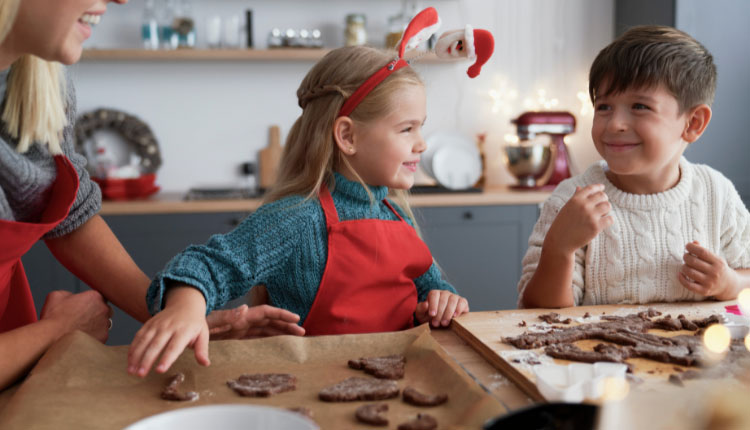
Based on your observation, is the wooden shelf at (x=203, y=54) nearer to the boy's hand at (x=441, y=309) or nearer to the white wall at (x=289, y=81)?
the white wall at (x=289, y=81)

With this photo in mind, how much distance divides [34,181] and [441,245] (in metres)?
2.23

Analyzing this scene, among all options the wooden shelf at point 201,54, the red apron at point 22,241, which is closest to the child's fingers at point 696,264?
the red apron at point 22,241

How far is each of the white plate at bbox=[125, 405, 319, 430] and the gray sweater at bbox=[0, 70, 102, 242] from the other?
59cm

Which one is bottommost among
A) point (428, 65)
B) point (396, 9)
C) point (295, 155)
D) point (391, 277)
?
point (391, 277)

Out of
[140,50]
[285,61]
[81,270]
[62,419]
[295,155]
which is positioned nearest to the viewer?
[62,419]

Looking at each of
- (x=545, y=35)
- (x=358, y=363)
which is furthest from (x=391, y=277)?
(x=545, y=35)

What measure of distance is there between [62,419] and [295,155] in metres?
0.84

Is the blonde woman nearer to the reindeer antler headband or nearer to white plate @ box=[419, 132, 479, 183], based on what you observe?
the reindeer antler headband

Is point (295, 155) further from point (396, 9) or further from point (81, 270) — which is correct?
point (396, 9)

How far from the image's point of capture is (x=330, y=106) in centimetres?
142

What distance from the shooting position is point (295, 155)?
1.46 metres

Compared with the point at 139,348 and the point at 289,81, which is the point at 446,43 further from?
the point at 289,81

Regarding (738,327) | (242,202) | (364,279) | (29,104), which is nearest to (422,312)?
(364,279)

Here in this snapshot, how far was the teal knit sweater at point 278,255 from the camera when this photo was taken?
104 cm
